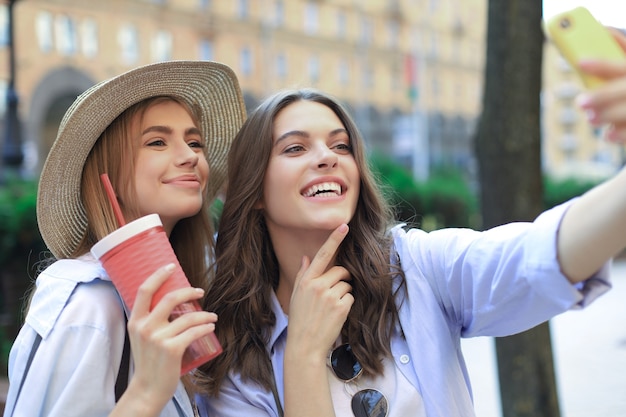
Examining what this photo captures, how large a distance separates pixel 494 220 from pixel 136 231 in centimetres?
254

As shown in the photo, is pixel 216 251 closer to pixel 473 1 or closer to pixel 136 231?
pixel 136 231

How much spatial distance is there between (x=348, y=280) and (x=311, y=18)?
36.7 meters

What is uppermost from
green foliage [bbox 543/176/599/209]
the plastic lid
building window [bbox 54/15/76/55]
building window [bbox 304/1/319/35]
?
building window [bbox 304/1/319/35]

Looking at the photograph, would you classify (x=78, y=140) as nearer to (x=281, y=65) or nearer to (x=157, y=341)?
(x=157, y=341)

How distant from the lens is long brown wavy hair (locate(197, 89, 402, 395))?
197cm

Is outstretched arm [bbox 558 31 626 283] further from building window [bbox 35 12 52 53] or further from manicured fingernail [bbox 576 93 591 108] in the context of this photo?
building window [bbox 35 12 52 53]

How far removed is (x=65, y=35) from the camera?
88.8 ft

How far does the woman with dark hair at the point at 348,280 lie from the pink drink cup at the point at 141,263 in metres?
0.39

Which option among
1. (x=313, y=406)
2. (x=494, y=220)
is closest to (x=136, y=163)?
(x=313, y=406)

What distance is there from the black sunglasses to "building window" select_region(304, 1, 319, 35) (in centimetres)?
3615

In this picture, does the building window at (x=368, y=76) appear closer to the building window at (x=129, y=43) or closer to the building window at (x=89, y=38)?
the building window at (x=129, y=43)

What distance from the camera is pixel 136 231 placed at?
5.06 ft

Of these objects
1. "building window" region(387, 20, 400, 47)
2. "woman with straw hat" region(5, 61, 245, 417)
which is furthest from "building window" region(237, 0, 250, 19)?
"woman with straw hat" region(5, 61, 245, 417)

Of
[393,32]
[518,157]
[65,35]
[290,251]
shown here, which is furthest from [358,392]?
[393,32]
